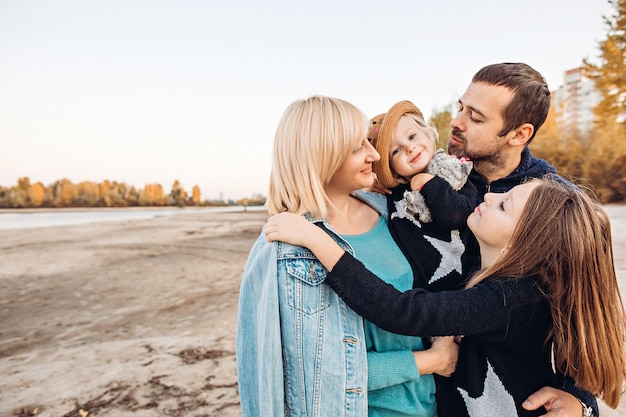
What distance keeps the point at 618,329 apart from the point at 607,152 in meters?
18.4

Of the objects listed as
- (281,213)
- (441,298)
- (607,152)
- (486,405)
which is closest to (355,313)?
(441,298)

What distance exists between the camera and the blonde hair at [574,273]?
54.6 inches

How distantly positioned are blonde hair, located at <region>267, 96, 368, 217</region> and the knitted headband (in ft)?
0.69

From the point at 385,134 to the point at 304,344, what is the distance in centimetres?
91

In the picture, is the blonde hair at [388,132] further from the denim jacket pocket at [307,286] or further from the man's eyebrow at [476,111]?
the denim jacket pocket at [307,286]

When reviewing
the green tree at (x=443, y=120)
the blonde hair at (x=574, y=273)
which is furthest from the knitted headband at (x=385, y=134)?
the green tree at (x=443, y=120)

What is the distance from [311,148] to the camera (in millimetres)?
1562

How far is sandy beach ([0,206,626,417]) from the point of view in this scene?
137 inches

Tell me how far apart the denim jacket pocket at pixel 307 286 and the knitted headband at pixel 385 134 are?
58 centimetres

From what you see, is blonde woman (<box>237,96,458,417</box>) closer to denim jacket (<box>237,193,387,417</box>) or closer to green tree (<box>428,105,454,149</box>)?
denim jacket (<box>237,193,387,417</box>)

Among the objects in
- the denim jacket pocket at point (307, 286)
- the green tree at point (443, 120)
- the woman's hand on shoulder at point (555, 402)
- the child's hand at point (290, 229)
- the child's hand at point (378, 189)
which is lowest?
the woman's hand on shoulder at point (555, 402)

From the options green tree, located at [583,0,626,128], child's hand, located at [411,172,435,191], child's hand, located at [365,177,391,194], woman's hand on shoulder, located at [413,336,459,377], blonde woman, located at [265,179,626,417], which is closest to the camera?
blonde woman, located at [265,179,626,417]

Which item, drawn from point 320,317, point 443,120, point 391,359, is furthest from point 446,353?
point 443,120

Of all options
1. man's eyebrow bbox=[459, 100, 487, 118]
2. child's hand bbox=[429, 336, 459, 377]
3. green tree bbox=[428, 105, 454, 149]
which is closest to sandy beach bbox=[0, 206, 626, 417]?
child's hand bbox=[429, 336, 459, 377]
